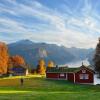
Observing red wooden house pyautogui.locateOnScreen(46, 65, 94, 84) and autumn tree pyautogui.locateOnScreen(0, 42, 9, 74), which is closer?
red wooden house pyautogui.locateOnScreen(46, 65, 94, 84)

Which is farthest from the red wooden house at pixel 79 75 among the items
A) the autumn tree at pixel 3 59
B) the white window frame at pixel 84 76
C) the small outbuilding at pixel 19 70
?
the small outbuilding at pixel 19 70

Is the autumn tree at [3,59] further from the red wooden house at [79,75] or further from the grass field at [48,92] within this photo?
the grass field at [48,92]

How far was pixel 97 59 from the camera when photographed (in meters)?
104

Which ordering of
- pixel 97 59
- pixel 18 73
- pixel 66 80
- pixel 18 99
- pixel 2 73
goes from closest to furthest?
pixel 18 99, pixel 97 59, pixel 66 80, pixel 2 73, pixel 18 73

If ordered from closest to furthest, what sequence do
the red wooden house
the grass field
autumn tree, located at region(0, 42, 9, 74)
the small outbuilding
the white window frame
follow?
the grass field
the red wooden house
the white window frame
autumn tree, located at region(0, 42, 9, 74)
the small outbuilding

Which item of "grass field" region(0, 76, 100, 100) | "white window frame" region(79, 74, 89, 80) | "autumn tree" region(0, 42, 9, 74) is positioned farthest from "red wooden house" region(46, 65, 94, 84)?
"autumn tree" region(0, 42, 9, 74)

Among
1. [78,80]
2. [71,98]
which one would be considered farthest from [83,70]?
[71,98]

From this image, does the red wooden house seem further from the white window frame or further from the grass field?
the grass field

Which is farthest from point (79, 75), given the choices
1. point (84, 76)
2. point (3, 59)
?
point (3, 59)

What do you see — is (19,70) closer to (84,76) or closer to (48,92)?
(84,76)

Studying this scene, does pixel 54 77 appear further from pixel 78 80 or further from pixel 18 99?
pixel 18 99

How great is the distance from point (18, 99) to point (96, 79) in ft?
239

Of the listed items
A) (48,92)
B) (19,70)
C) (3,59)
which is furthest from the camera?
(19,70)

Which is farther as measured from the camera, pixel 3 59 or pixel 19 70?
pixel 19 70
